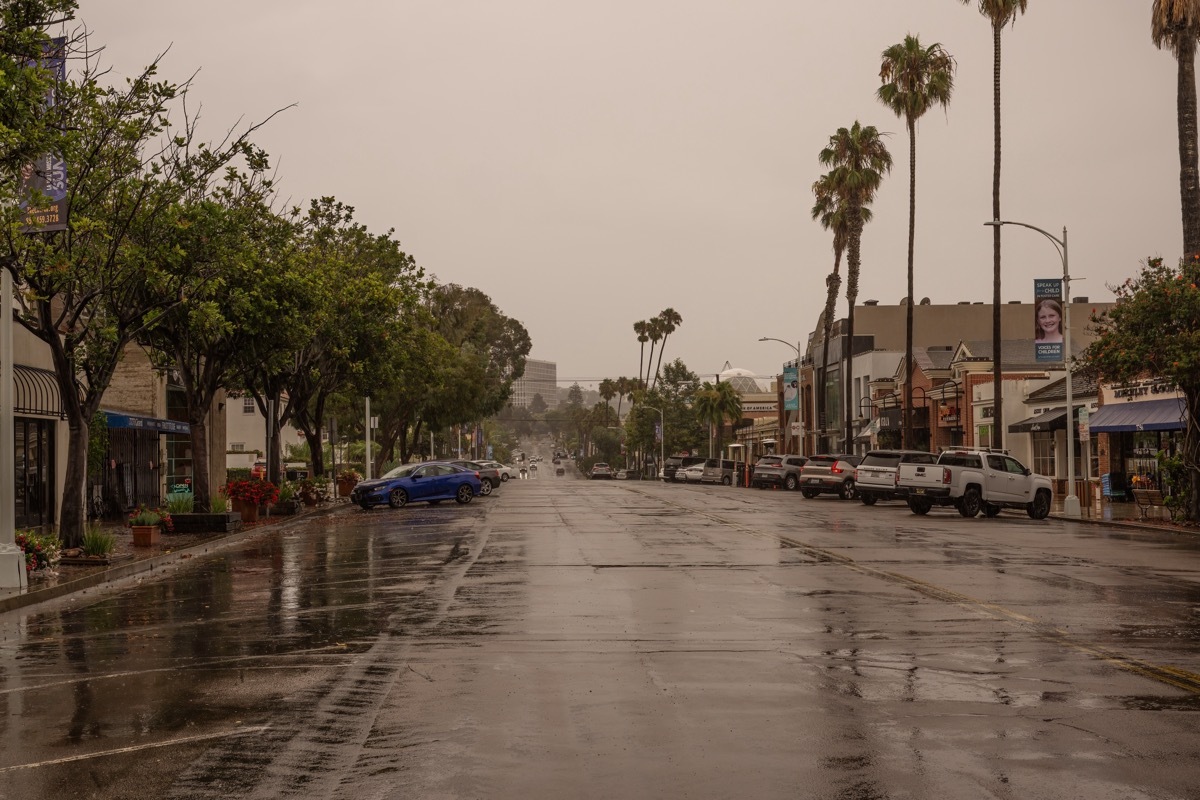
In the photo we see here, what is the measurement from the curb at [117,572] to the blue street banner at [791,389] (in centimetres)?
6440

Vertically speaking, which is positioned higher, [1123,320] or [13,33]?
[13,33]

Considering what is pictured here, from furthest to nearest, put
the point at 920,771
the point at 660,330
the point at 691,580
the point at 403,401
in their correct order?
the point at 660,330
the point at 403,401
the point at 691,580
the point at 920,771

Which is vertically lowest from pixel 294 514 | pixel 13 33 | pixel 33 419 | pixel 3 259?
pixel 294 514

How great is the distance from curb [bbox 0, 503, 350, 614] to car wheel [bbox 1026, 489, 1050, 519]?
22.1 meters

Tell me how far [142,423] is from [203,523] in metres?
8.96

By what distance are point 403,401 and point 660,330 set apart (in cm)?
7164

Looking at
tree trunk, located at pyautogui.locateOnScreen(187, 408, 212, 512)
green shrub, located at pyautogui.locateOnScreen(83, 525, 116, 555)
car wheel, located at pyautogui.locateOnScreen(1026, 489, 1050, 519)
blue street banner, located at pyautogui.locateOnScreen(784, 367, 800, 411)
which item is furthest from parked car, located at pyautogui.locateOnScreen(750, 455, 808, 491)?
green shrub, located at pyautogui.locateOnScreen(83, 525, 116, 555)

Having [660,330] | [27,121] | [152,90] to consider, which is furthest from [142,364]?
[660,330]

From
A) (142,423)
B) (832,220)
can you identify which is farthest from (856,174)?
(142,423)

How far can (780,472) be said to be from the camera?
221 ft

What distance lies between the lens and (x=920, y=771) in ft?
24.2

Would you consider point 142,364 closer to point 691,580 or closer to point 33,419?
point 33,419

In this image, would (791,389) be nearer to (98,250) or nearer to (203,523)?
(203,523)

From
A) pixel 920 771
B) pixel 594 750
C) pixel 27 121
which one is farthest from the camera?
Result: pixel 27 121
